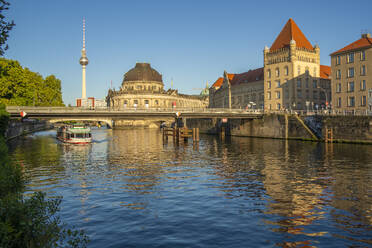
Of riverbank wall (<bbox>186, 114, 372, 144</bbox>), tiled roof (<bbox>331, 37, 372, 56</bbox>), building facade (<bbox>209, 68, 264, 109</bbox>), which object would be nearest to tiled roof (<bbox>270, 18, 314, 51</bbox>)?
building facade (<bbox>209, 68, 264, 109</bbox>)

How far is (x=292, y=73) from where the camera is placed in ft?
328

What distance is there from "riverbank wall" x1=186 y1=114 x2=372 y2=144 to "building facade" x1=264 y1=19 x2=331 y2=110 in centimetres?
1949

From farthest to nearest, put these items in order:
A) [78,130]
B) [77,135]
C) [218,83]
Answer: [218,83], [78,130], [77,135]

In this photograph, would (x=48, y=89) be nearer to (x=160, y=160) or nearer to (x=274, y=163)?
(x=160, y=160)

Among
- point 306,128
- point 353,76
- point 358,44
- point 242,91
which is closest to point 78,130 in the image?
point 306,128

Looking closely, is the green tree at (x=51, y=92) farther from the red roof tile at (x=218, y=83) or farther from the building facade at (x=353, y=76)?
the building facade at (x=353, y=76)

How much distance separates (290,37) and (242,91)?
3131cm

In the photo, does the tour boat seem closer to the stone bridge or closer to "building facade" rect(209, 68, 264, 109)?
the stone bridge

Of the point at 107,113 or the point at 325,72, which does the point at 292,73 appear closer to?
the point at 325,72

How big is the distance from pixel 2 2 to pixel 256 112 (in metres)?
71.0

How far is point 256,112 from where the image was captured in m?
82.7

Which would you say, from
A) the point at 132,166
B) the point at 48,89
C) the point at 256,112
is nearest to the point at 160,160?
the point at 132,166

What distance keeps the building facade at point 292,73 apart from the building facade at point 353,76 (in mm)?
20657

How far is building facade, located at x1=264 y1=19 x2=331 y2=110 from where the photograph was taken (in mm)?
100562
